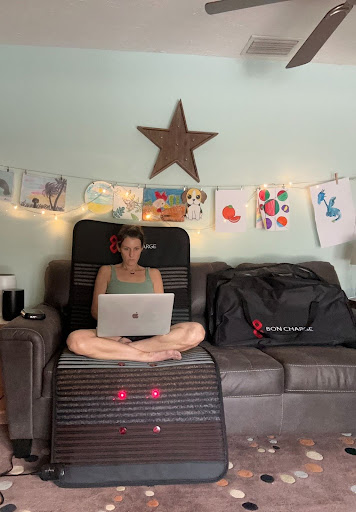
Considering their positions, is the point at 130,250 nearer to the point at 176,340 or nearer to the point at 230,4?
the point at 176,340

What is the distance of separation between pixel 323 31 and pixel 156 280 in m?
Answer: 1.53

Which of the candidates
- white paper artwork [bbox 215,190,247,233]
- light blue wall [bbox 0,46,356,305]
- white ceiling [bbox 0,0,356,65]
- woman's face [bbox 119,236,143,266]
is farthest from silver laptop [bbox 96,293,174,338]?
white ceiling [bbox 0,0,356,65]

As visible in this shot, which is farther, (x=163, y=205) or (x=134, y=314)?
(x=163, y=205)

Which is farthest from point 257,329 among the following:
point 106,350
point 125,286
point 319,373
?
point 106,350

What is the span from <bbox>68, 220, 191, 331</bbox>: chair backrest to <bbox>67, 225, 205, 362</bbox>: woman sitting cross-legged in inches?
3.1

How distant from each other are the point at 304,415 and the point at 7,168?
7.48 ft

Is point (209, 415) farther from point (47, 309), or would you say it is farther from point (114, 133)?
point (114, 133)

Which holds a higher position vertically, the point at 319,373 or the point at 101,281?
the point at 101,281

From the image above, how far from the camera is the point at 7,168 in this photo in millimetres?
2898

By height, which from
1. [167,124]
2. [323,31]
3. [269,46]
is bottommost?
[167,124]

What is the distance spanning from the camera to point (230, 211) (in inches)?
123

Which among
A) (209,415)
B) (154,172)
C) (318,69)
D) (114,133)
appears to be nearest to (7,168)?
(114,133)

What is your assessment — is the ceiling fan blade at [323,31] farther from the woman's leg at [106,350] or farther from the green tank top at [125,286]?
the woman's leg at [106,350]

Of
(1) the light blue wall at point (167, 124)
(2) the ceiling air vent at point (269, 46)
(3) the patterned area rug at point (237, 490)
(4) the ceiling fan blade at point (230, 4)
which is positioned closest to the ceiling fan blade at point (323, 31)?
(4) the ceiling fan blade at point (230, 4)
